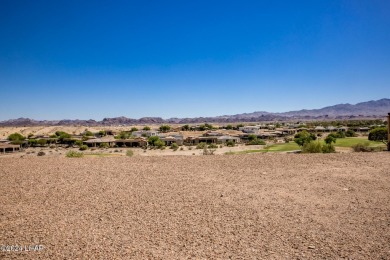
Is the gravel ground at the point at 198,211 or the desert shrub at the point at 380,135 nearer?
the gravel ground at the point at 198,211

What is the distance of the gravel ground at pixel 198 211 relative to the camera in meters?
5.83

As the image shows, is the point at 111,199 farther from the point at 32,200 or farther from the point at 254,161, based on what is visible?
the point at 254,161

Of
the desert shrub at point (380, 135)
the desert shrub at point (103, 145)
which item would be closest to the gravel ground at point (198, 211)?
the desert shrub at point (380, 135)

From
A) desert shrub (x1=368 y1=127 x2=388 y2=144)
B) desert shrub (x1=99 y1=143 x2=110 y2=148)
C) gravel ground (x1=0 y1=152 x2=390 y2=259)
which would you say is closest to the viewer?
gravel ground (x1=0 y1=152 x2=390 y2=259)

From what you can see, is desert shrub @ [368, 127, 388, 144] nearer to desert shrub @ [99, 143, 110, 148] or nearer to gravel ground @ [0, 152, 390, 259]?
gravel ground @ [0, 152, 390, 259]

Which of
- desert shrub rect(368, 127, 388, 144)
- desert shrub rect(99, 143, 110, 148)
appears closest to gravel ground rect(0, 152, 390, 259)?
desert shrub rect(368, 127, 388, 144)

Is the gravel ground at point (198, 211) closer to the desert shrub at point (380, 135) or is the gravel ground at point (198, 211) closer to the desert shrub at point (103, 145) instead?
the desert shrub at point (380, 135)

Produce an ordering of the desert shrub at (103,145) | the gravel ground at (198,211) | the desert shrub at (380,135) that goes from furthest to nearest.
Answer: the desert shrub at (103,145), the desert shrub at (380,135), the gravel ground at (198,211)

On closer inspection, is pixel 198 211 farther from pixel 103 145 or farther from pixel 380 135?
pixel 103 145

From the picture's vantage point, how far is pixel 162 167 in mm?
13820

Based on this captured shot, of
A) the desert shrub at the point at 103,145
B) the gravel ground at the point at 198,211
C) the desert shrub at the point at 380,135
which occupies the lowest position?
the desert shrub at the point at 103,145

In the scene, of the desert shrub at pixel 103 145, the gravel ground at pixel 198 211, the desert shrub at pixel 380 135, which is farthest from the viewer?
the desert shrub at pixel 103 145

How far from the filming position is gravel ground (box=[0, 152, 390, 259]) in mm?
5828

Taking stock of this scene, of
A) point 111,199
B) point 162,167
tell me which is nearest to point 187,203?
point 111,199
